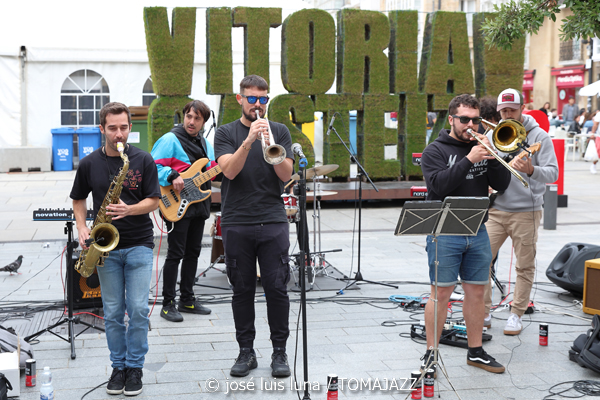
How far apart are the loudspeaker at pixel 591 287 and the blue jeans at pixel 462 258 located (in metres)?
2.01

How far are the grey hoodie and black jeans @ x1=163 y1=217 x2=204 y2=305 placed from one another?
9.46 feet

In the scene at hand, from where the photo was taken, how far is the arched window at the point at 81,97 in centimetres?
1925

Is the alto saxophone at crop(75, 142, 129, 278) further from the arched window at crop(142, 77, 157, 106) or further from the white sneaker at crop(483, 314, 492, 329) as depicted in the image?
the arched window at crop(142, 77, 157, 106)

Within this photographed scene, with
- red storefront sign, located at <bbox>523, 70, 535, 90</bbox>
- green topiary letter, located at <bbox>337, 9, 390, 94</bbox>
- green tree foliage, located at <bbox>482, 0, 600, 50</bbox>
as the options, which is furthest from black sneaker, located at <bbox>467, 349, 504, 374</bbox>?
red storefront sign, located at <bbox>523, 70, 535, 90</bbox>

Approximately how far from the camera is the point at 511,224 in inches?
233

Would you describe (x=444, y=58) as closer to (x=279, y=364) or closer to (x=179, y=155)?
(x=179, y=155)

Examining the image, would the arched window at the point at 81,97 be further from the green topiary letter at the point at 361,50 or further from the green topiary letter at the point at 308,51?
the green topiary letter at the point at 361,50

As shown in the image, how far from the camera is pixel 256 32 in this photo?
1384 cm

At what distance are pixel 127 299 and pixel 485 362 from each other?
2.67 meters

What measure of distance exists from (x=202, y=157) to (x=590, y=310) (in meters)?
4.10

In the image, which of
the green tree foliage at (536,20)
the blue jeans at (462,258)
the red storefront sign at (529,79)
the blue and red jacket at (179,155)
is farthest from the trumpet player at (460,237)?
the red storefront sign at (529,79)

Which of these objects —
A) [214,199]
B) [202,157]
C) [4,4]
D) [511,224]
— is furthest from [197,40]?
[511,224]

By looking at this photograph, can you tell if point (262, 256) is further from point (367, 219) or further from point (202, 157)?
point (367, 219)

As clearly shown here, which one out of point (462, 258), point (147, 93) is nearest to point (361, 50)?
point (147, 93)
